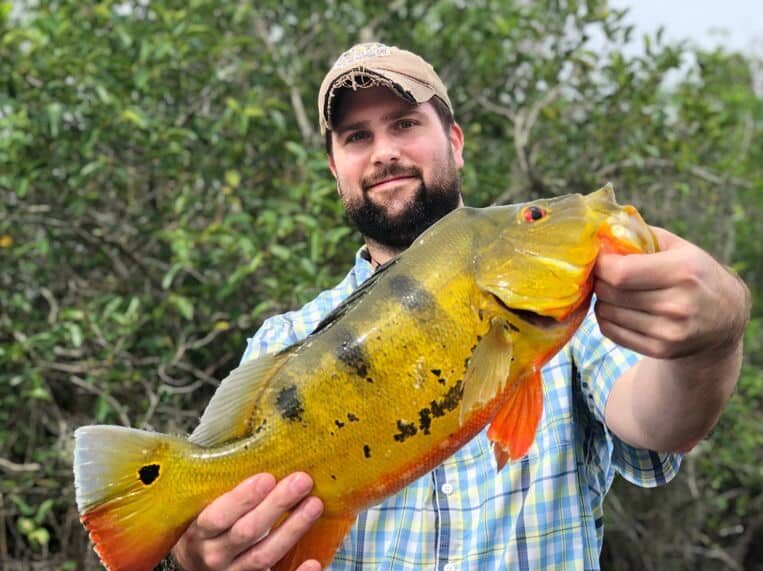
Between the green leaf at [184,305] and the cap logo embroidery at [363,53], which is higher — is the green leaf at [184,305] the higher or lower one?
the lower one

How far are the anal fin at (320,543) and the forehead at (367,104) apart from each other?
1.42m

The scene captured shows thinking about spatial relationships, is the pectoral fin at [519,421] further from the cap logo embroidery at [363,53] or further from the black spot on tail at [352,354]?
the cap logo embroidery at [363,53]

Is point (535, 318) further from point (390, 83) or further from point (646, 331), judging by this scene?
point (390, 83)

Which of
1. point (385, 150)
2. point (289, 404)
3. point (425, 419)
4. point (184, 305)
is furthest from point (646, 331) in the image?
point (184, 305)

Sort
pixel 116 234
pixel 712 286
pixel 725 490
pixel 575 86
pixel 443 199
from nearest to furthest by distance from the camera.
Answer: pixel 712 286
pixel 443 199
pixel 116 234
pixel 575 86
pixel 725 490

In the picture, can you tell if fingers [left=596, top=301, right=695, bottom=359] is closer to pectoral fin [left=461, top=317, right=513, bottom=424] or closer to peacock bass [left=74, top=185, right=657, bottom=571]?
peacock bass [left=74, top=185, right=657, bottom=571]

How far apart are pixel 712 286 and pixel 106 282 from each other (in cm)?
462

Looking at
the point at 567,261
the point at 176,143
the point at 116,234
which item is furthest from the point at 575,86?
the point at 567,261

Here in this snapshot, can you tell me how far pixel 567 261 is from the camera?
4.76ft

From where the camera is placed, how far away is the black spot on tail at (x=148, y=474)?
62.9 inches

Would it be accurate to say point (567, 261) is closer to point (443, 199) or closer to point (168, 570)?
point (443, 199)

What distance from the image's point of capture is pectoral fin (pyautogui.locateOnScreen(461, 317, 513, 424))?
1.47m

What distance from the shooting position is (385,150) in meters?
2.49

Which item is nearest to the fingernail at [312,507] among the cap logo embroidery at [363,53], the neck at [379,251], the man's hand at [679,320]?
the man's hand at [679,320]
